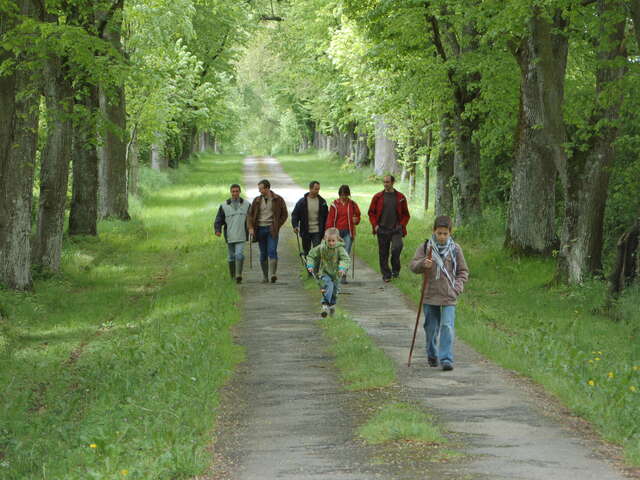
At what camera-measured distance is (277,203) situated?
19.8 meters

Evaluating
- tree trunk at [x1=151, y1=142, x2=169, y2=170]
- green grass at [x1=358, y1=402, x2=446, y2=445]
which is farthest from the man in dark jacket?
tree trunk at [x1=151, y1=142, x2=169, y2=170]

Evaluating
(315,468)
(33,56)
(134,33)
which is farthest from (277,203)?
(134,33)

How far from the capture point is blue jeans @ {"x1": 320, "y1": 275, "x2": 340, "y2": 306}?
15.0 meters

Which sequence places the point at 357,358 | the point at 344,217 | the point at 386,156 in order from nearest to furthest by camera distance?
the point at 357,358 < the point at 344,217 < the point at 386,156

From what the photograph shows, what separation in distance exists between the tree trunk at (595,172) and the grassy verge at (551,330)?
2.00 ft

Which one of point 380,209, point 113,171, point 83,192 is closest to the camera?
point 380,209

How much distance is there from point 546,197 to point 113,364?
38.7ft

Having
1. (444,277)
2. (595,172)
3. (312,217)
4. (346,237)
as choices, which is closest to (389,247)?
(346,237)

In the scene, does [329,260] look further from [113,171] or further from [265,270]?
[113,171]

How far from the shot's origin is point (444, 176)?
29641 mm

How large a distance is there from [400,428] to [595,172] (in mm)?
10402

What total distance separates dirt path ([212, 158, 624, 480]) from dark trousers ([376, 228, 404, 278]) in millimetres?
4252

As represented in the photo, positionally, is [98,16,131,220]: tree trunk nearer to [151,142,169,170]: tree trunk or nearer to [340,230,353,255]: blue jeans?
[340,230,353,255]: blue jeans

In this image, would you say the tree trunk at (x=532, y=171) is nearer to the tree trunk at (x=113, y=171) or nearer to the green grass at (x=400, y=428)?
the green grass at (x=400, y=428)
